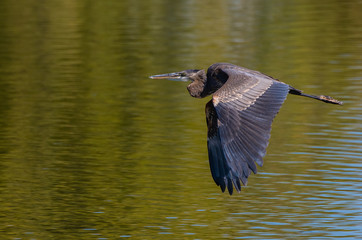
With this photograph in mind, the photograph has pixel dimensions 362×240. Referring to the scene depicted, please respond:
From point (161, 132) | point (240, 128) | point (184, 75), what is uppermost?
point (240, 128)

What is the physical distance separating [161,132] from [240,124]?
591 centimetres

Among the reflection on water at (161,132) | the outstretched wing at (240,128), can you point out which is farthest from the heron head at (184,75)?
the outstretched wing at (240,128)

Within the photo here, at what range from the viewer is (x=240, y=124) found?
771cm

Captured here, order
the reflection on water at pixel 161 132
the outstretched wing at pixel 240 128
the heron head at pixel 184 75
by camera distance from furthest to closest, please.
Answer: the heron head at pixel 184 75
the reflection on water at pixel 161 132
the outstretched wing at pixel 240 128

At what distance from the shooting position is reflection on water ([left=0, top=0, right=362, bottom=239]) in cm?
978

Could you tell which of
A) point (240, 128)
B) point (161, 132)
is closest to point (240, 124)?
point (240, 128)

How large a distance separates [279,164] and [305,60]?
738 centimetres

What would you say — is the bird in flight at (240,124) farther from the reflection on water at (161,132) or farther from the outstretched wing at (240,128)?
the reflection on water at (161,132)

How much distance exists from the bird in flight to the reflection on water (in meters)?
1.45

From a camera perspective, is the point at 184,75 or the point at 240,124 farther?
the point at 184,75

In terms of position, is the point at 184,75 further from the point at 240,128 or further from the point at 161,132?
the point at 161,132

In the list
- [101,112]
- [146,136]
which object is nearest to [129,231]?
[146,136]

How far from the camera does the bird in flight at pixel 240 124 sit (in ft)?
24.8

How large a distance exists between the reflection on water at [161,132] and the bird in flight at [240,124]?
145 centimetres
